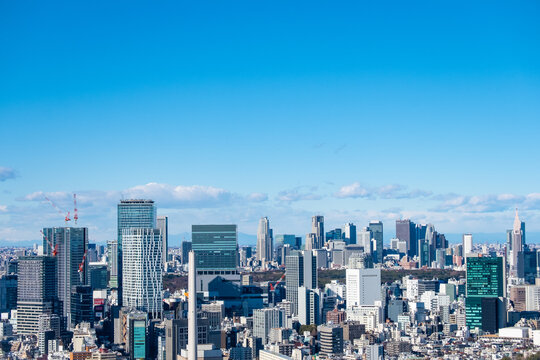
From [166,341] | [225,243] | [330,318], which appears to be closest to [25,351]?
[166,341]

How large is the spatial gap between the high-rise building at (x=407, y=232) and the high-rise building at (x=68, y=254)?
3039 cm

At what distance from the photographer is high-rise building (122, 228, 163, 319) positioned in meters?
33.2

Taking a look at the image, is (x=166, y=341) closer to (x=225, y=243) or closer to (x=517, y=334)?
(x=517, y=334)

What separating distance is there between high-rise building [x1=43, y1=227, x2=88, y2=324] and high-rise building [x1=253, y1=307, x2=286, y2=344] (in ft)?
26.0

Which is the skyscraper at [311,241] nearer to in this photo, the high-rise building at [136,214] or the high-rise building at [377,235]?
the high-rise building at [377,235]

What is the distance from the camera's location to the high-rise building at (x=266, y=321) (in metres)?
26.4

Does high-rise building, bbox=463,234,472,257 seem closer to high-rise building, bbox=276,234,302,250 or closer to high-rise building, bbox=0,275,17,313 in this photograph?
high-rise building, bbox=276,234,302,250

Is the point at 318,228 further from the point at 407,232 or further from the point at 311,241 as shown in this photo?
the point at 407,232

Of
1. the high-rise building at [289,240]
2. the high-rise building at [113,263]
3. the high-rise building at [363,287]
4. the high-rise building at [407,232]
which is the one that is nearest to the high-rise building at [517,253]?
the high-rise building at [363,287]

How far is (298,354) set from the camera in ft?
71.3

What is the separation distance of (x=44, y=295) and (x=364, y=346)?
13.2m

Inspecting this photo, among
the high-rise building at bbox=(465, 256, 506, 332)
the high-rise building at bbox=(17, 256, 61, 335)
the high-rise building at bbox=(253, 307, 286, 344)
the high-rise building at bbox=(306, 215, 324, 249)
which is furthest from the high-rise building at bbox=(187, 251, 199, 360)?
the high-rise building at bbox=(306, 215, 324, 249)

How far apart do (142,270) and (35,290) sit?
4890mm

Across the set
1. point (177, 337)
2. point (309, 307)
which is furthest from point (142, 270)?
point (177, 337)
